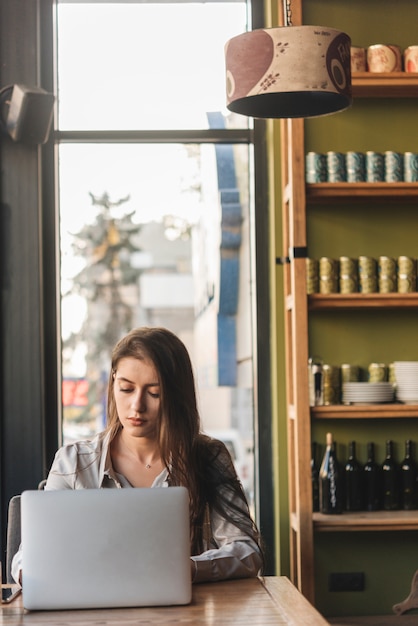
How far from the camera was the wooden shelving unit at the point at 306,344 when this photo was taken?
3631 millimetres

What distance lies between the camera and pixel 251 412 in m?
4.22

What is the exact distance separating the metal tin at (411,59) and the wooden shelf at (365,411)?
53.2 inches

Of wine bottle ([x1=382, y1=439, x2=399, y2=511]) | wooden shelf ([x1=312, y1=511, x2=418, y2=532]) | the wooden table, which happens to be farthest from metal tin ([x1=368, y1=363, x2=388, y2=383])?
the wooden table

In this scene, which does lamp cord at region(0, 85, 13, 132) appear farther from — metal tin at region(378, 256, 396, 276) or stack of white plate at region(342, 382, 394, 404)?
stack of white plate at region(342, 382, 394, 404)

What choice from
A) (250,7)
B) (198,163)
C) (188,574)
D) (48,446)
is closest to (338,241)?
(198,163)

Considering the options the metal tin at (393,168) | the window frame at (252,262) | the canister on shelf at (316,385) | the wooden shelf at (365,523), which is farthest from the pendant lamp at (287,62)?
the wooden shelf at (365,523)

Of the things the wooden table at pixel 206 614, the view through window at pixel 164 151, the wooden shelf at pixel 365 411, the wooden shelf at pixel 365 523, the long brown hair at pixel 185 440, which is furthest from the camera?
the view through window at pixel 164 151

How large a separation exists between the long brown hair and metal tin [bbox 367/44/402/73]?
1.61 meters

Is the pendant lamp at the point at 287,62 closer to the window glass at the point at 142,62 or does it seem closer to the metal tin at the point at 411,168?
the metal tin at the point at 411,168

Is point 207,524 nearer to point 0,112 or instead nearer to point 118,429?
point 118,429

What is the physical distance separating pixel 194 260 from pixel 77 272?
614 mm

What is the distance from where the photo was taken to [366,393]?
3.80 m

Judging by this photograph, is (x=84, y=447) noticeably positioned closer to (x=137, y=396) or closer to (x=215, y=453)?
(x=137, y=396)

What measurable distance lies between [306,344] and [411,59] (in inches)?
48.7
